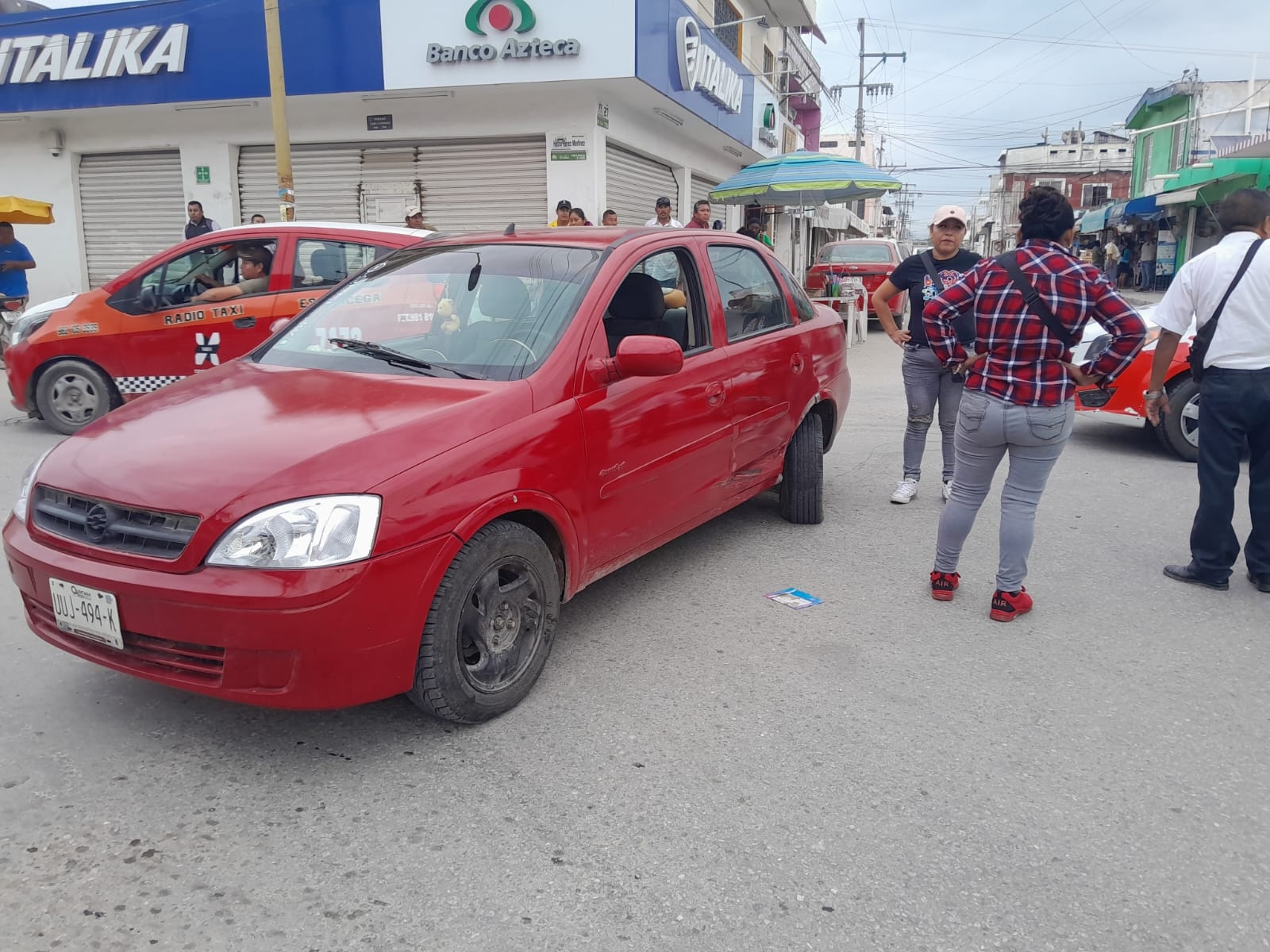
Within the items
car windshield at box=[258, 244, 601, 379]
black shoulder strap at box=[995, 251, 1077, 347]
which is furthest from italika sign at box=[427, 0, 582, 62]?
black shoulder strap at box=[995, 251, 1077, 347]

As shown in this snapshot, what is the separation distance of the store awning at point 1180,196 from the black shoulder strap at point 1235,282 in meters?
23.7

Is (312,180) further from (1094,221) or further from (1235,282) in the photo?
(1094,221)

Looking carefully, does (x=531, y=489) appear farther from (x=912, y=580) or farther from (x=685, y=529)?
(x=912, y=580)

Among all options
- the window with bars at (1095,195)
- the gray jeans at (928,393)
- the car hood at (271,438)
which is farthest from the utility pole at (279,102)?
the window with bars at (1095,195)

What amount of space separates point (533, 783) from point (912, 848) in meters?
1.09

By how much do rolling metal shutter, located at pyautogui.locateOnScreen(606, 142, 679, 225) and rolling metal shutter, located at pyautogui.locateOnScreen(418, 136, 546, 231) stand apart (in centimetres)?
106

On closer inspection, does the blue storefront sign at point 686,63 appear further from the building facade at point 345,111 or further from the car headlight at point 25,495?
the car headlight at point 25,495

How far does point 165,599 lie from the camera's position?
8.45 feet

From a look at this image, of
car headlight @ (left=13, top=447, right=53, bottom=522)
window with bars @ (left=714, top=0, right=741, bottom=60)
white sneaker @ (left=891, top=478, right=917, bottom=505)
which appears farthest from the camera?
window with bars @ (left=714, top=0, right=741, bottom=60)

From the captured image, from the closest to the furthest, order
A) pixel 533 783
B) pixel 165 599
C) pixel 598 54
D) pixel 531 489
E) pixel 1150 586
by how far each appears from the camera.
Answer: pixel 165 599, pixel 533 783, pixel 531 489, pixel 1150 586, pixel 598 54

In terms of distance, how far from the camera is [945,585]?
14.3ft

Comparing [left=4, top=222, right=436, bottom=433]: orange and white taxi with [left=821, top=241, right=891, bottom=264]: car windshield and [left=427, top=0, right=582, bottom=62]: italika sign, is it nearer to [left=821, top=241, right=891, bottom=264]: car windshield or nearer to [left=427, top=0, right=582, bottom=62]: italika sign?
[left=427, top=0, right=582, bottom=62]: italika sign

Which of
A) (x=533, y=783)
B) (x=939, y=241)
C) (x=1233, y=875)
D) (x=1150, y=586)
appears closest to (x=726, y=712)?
(x=533, y=783)

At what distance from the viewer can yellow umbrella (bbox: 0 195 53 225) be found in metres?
12.1
